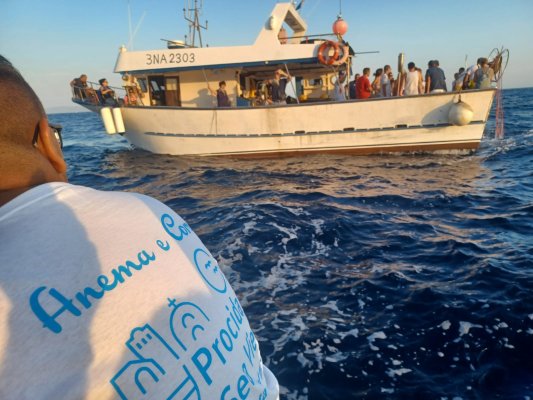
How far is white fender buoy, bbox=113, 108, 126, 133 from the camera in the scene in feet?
38.8

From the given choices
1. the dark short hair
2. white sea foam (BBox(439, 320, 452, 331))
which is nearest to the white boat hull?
white sea foam (BBox(439, 320, 452, 331))

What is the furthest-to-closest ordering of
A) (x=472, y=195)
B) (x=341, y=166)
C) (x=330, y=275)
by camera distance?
(x=341, y=166)
(x=472, y=195)
(x=330, y=275)

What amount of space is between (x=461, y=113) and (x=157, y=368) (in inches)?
430

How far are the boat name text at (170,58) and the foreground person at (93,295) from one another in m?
10.9

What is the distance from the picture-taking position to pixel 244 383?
106cm

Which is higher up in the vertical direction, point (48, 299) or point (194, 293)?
point (48, 299)

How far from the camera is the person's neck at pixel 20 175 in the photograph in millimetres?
860

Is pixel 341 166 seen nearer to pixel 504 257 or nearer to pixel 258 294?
pixel 504 257

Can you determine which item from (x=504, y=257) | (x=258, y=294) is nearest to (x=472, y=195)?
(x=504, y=257)

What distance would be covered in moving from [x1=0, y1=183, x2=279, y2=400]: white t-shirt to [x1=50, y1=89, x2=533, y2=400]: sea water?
1697mm

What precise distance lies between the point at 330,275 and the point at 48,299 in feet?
11.3

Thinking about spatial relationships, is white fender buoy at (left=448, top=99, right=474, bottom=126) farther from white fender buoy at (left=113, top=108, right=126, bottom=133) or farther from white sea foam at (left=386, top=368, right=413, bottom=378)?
white fender buoy at (left=113, top=108, right=126, bottom=133)

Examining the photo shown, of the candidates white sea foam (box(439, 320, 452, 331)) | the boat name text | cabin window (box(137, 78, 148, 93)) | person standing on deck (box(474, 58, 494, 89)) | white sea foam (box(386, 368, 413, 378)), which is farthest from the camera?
cabin window (box(137, 78, 148, 93))

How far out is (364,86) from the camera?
1066 centimetres
